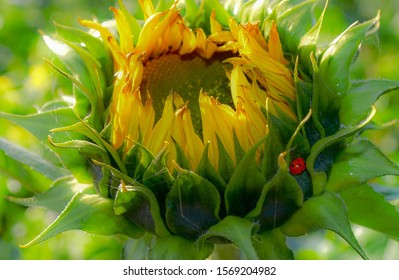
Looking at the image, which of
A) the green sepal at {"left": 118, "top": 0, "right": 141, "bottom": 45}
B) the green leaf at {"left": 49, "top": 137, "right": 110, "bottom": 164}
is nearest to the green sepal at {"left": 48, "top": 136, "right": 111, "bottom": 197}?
the green leaf at {"left": 49, "top": 137, "right": 110, "bottom": 164}

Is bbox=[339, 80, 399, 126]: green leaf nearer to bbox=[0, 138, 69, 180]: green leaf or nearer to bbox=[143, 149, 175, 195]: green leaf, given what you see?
bbox=[143, 149, 175, 195]: green leaf

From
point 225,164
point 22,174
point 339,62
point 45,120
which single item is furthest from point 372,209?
Result: point 22,174

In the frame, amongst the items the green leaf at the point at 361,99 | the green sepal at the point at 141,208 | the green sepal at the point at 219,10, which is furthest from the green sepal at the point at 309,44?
the green sepal at the point at 141,208

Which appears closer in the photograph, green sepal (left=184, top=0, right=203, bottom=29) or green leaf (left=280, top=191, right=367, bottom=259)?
green leaf (left=280, top=191, right=367, bottom=259)

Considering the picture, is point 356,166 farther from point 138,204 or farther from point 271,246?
point 138,204

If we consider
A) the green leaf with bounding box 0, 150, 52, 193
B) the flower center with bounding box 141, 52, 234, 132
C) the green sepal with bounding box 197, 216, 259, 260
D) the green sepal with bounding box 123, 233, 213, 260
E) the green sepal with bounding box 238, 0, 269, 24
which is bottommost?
the green leaf with bounding box 0, 150, 52, 193

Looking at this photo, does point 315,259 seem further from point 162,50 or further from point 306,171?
point 162,50

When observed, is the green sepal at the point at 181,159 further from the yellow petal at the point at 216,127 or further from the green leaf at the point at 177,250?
the green leaf at the point at 177,250

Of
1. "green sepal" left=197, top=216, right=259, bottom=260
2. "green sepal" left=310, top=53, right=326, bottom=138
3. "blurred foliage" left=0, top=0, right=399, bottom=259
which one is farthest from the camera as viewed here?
"blurred foliage" left=0, top=0, right=399, bottom=259
